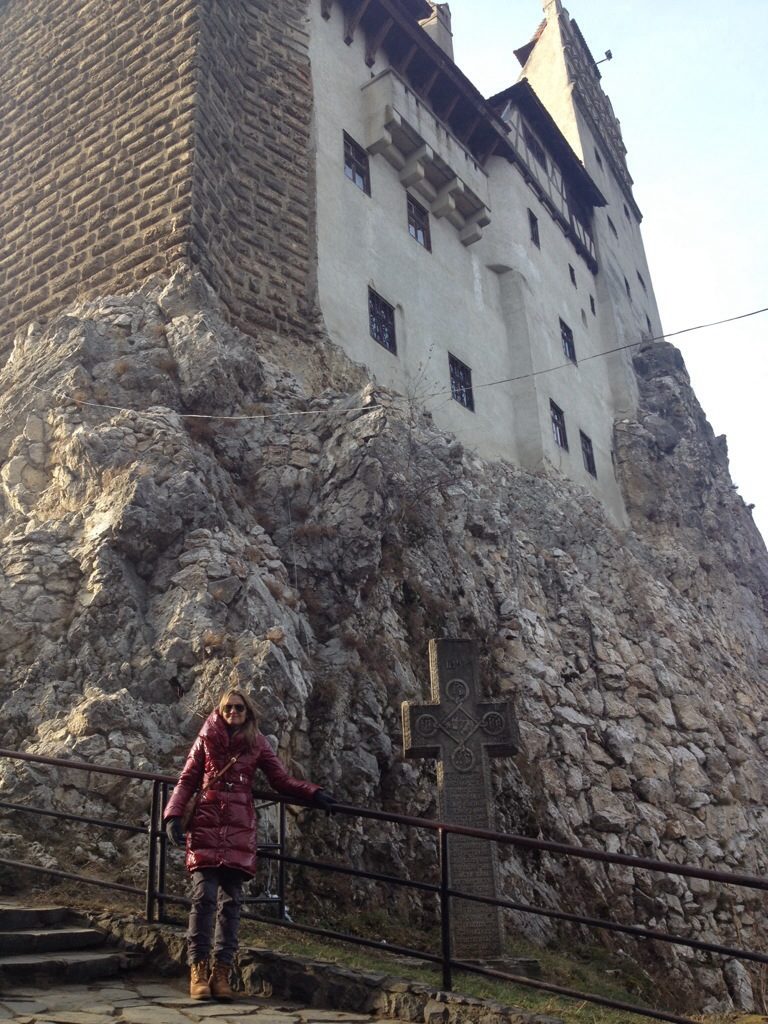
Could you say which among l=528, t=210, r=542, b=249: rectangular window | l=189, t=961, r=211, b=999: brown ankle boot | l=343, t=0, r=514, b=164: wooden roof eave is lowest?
l=189, t=961, r=211, b=999: brown ankle boot

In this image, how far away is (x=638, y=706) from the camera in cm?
1442

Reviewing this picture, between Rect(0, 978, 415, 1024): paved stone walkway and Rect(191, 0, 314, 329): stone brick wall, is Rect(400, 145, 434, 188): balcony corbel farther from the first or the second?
Rect(0, 978, 415, 1024): paved stone walkway

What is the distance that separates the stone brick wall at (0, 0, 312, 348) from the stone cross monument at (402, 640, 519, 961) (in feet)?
22.6

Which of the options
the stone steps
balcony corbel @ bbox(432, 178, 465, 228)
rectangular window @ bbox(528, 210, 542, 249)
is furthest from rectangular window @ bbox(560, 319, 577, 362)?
the stone steps

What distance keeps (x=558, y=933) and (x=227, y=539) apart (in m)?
5.30

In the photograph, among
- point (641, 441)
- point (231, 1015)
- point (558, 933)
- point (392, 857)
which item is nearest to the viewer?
point (231, 1015)

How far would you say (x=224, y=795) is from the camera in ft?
16.7

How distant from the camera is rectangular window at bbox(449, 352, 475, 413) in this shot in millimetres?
16953

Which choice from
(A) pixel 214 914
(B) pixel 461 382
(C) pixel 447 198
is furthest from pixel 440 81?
(A) pixel 214 914

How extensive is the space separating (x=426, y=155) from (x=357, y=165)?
1.71m

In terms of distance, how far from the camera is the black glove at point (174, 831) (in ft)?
16.2

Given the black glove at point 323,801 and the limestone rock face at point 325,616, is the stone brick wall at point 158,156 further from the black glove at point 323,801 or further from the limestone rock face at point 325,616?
the black glove at point 323,801

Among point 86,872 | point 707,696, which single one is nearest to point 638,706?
point 707,696

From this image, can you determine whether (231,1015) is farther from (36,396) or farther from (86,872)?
(36,396)
